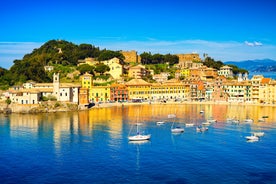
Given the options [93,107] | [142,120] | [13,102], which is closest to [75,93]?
[93,107]

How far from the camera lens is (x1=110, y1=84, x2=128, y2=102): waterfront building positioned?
199 feet

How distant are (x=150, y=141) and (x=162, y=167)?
298 inches

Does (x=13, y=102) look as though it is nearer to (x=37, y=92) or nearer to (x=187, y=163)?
(x=37, y=92)

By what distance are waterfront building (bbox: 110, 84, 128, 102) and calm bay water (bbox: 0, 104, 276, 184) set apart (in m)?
19.1

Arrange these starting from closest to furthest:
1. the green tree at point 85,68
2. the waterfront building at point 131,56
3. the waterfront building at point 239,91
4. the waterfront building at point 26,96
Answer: the waterfront building at point 26,96, the waterfront building at point 239,91, the green tree at point 85,68, the waterfront building at point 131,56

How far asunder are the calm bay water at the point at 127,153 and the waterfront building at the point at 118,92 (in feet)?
62.7

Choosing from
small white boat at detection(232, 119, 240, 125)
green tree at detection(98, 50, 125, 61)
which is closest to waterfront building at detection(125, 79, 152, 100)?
green tree at detection(98, 50, 125, 61)

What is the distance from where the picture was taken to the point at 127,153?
26.4m

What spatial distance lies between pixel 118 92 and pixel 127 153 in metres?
35.1

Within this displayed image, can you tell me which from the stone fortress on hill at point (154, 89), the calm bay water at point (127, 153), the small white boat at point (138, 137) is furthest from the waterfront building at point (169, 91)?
the small white boat at point (138, 137)

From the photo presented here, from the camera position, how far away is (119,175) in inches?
848

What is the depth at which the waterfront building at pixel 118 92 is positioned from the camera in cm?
6054

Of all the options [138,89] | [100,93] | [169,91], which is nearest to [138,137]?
[100,93]

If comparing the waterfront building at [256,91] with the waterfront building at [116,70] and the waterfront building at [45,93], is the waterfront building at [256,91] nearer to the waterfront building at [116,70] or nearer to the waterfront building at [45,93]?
the waterfront building at [116,70]
